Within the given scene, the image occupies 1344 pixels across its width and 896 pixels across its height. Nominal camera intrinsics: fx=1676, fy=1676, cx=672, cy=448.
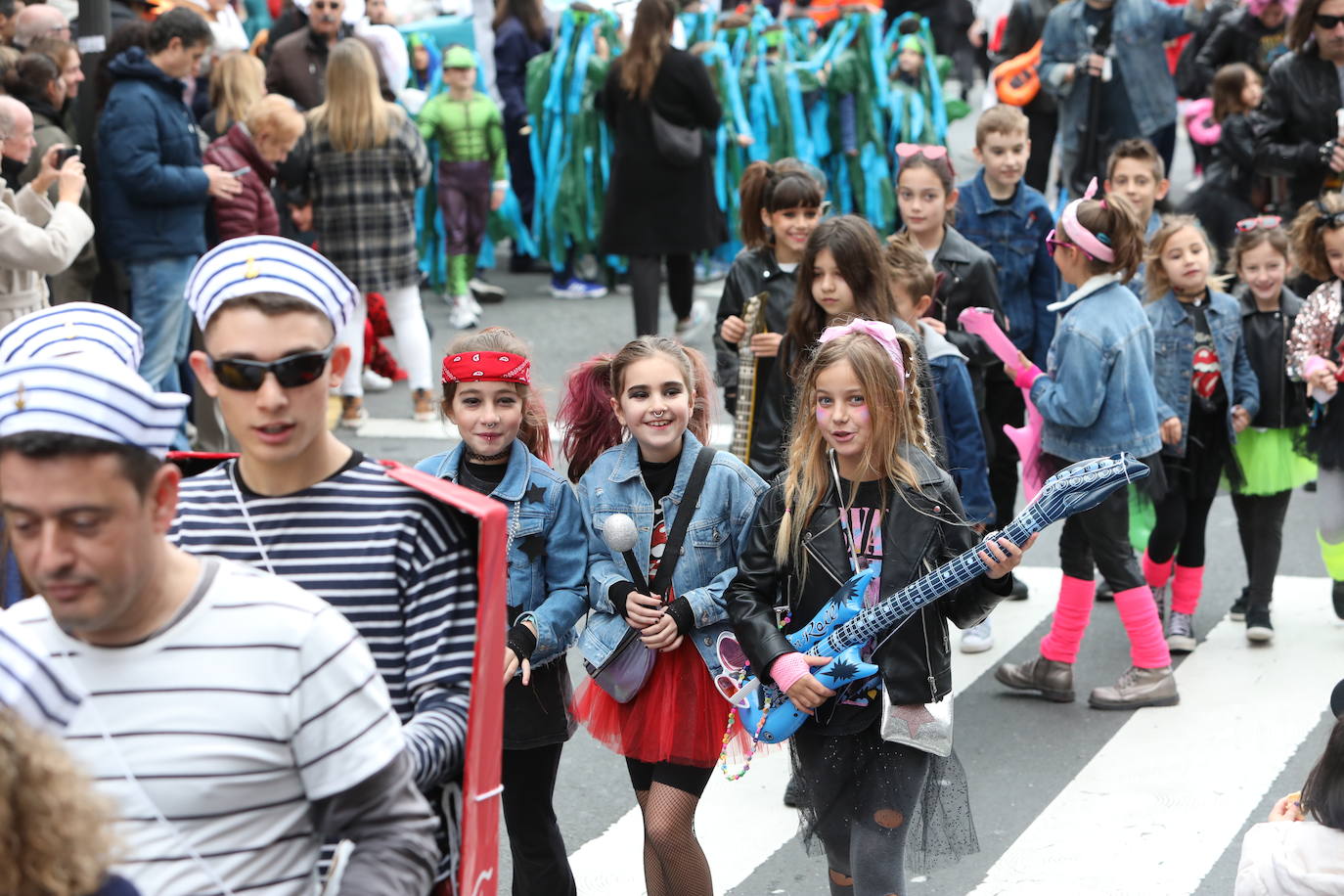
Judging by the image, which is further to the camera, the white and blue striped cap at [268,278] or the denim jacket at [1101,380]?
the denim jacket at [1101,380]

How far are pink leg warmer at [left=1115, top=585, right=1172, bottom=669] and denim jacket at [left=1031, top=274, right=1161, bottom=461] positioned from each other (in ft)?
1.83

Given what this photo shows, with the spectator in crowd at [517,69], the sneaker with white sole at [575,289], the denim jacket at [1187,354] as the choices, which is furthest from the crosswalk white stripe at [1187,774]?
the spectator in crowd at [517,69]

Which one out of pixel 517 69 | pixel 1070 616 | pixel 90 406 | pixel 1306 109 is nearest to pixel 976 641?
pixel 1070 616

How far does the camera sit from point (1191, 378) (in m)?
6.61

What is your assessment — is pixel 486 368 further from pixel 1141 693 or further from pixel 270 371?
pixel 1141 693

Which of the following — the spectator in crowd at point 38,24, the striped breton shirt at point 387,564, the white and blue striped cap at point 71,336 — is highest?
the spectator in crowd at point 38,24

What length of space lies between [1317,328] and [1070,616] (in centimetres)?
159

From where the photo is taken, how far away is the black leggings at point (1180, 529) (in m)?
6.66

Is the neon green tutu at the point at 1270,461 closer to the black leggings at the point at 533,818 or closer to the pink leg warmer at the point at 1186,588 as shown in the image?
the pink leg warmer at the point at 1186,588

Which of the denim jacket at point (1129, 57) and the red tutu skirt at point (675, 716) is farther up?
the denim jacket at point (1129, 57)

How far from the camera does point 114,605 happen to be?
2205mm

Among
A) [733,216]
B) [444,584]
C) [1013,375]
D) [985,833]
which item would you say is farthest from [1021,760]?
[733,216]

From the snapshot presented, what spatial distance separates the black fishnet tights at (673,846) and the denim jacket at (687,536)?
348mm

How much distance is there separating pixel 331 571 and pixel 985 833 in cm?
327
